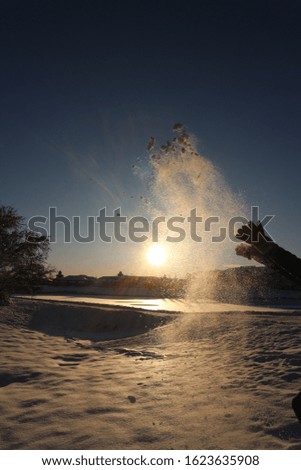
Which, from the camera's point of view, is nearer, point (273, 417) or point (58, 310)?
point (273, 417)

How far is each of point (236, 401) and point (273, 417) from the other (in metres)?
1.01

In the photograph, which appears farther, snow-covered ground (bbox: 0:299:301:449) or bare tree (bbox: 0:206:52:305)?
bare tree (bbox: 0:206:52:305)

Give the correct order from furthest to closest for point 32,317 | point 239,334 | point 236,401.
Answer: point 32,317
point 239,334
point 236,401

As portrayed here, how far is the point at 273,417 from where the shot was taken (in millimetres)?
5539

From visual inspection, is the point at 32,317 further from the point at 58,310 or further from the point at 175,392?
the point at 175,392

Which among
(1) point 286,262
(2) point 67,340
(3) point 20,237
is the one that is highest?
(3) point 20,237

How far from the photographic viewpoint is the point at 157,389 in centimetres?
742

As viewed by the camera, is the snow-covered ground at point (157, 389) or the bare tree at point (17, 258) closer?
the snow-covered ground at point (157, 389)

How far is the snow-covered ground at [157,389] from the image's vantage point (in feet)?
16.5

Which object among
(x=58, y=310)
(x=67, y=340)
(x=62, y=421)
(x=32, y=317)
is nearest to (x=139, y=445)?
(x=62, y=421)

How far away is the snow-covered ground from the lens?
5027 millimetres

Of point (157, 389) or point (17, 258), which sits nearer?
point (157, 389)
